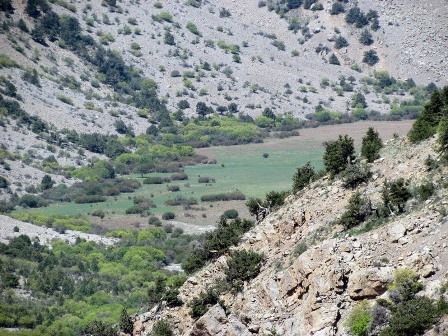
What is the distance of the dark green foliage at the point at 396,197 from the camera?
143 feet

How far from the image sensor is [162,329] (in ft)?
162

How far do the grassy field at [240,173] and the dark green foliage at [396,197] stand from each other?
87.8m

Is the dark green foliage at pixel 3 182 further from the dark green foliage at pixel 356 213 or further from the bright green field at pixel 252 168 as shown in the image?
the dark green foliage at pixel 356 213

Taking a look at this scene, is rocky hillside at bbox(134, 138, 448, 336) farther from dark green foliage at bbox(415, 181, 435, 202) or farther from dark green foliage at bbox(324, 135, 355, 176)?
dark green foliage at bbox(324, 135, 355, 176)

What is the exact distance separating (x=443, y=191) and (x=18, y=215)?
9721 cm

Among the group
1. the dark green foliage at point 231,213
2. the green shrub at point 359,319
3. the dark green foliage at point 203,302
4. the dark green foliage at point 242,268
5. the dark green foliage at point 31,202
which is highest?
the green shrub at point 359,319

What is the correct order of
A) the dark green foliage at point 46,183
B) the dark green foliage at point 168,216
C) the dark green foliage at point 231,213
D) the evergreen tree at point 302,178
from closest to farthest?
1. the evergreen tree at point 302,178
2. the dark green foliage at point 231,213
3. the dark green foliage at point 168,216
4. the dark green foliage at point 46,183

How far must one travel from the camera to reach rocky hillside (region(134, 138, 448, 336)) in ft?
130

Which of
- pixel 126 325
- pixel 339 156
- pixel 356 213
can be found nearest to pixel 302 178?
pixel 339 156

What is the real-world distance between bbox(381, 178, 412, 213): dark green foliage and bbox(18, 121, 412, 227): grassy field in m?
87.8

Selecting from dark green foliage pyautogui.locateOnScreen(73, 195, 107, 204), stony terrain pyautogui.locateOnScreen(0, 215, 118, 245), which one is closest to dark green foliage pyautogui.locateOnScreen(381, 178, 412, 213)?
stony terrain pyautogui.locateOnScreen(0, 215, 118, 245)

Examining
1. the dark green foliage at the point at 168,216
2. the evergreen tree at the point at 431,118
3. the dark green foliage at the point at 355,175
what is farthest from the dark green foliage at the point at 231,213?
the dark green foliage at the point at 355,175

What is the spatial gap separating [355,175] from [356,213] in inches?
153

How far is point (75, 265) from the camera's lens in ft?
361
